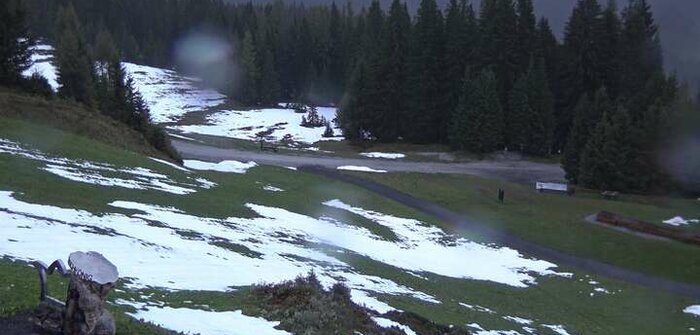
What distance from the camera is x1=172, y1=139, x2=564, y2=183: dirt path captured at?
183 feet

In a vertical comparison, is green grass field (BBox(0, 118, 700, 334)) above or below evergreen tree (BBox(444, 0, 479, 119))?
below

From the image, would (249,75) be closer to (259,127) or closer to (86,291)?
(259,127)

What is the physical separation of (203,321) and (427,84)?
72.8 m

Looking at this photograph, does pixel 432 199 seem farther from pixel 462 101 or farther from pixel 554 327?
pixel 462 101

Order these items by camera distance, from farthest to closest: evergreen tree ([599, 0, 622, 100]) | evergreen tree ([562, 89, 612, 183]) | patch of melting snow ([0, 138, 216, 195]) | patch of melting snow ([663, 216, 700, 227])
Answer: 1. evergreen tree ([599, 0, 622, 100])
2. evergreen tree ([562, 89, 612, 183])
3. patch of melting snow ([663, 216, 700, 227])
4. patch of melting snow ([0, 138, 216, 195])

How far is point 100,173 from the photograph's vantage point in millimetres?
27094

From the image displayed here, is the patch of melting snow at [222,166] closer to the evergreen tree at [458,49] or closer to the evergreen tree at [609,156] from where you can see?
the evergreen tree at [609,156]

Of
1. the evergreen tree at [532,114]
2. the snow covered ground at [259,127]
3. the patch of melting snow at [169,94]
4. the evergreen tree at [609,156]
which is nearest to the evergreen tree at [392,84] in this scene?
the snow covered ground at [259,127]

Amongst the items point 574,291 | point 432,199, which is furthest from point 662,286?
point 432,199

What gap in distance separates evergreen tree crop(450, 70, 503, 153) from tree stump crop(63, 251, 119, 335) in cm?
6508

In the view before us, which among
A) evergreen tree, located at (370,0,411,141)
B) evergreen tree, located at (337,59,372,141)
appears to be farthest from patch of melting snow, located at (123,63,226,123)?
evergreen tree, located at (370,0,411,141)

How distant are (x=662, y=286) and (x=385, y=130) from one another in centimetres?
5421

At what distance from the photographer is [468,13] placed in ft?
290

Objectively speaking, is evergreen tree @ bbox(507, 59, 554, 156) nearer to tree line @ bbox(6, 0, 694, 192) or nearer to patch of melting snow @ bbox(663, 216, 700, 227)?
tree line @ bbox(6, 0, 694, 192)
